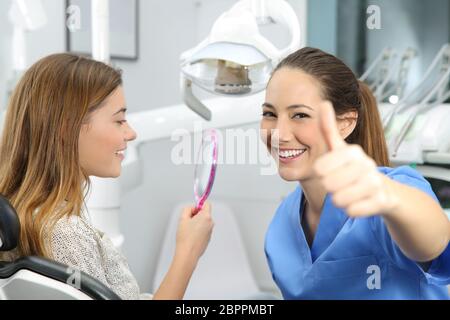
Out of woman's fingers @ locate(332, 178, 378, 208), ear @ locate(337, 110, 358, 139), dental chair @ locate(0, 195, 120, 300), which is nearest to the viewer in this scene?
woman's fingers @ locate(332, 178, 378, 208)

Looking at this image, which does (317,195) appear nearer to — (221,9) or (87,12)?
A: (221,9)

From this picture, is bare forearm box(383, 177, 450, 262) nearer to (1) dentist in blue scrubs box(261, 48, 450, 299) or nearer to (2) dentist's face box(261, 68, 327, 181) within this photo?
(1) dentist in blue scrubs box(261, 48, 450, 299)

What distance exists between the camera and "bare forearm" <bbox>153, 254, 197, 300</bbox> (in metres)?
0.69

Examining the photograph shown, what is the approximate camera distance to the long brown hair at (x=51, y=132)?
77cm

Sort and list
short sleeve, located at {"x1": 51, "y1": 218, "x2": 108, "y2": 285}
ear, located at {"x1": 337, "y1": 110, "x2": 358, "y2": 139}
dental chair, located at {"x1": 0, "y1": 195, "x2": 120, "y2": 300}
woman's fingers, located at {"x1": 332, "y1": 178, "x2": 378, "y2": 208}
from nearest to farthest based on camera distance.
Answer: woman's fingers, located at {"x1": 332, "y1": 178, "x2": 378, "y2": 208}
dental chair, located at {"x1": 0, "y1": 195, "x2": 120, "y2": 300}
short sleeve, located at {"x1": 51, "y1": 218, "x2": 108, "y2": 285}
ear, located at {"x1": 337, "y1": 110, "x2": 358, "y2": 139}

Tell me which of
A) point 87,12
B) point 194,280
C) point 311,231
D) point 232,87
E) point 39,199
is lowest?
point 194,280

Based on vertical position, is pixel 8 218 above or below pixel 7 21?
below

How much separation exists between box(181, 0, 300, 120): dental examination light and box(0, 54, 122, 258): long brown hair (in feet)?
0.59

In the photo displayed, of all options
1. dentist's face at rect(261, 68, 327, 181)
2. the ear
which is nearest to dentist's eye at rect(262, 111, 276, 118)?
dentist's face at rect(261, 68, 327, 181)

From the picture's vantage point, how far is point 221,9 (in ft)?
4.78

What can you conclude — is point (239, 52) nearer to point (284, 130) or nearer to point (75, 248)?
point (284, 130)
